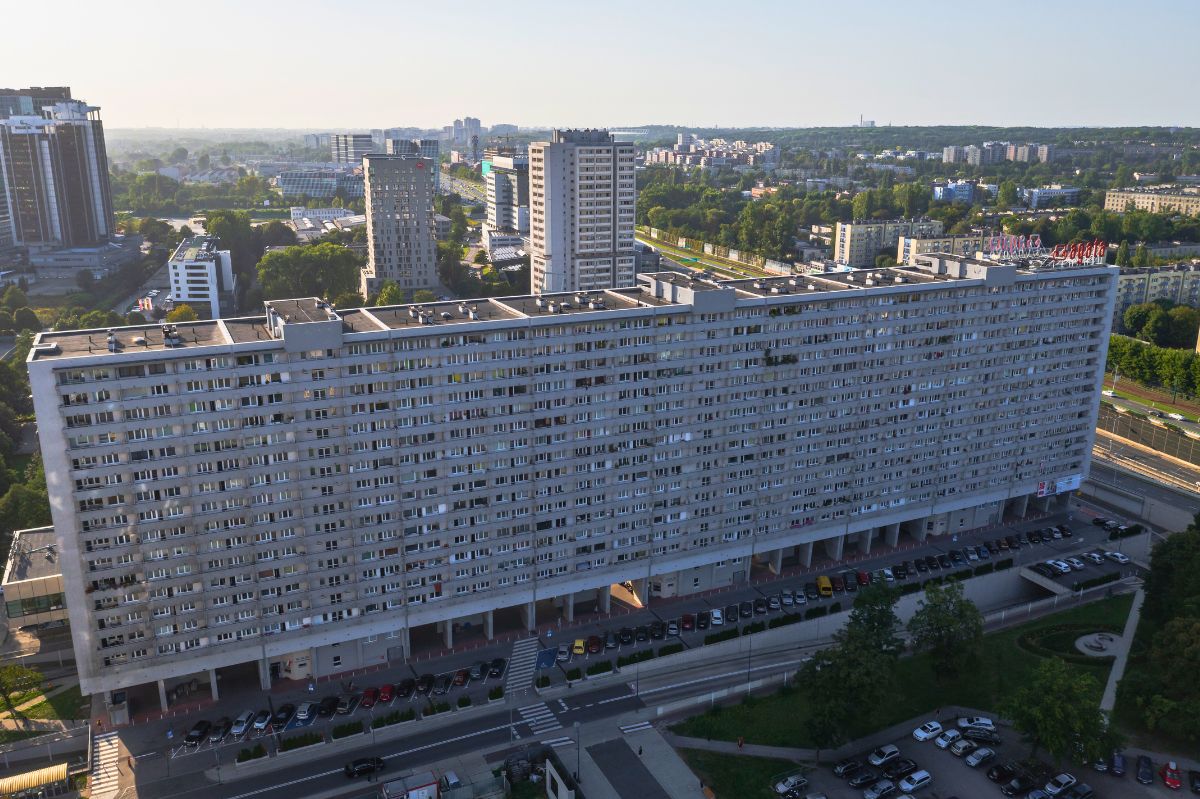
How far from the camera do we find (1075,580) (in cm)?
10925

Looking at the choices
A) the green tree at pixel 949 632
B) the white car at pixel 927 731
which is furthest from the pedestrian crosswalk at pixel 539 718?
the green tree at pixel 949 632

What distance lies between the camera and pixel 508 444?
293 ft

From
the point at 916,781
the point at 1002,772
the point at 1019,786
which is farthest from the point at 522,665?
the point at 1019,786

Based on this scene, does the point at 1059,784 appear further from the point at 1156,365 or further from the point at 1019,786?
the point at 1156,365

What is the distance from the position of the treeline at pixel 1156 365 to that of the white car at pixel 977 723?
109122 mm

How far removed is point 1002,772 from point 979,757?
2.31 metres

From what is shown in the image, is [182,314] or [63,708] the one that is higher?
[182,314]

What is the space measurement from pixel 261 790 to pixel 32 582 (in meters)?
37.8

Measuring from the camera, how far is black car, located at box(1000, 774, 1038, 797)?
7494cm

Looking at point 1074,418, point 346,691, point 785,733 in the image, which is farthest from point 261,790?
point 1074,418

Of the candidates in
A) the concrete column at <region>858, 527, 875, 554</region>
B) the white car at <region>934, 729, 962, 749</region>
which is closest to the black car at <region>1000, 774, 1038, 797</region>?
the white car at <region>934, 729, 962, 749</region>

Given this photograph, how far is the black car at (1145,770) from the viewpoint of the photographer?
7606cm

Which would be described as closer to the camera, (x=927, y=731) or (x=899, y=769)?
(x=899, y=769)

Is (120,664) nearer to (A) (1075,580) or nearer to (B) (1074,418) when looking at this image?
(A) (1075,580)
